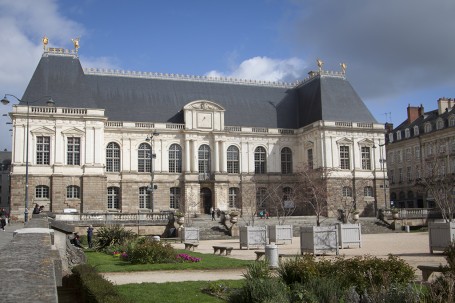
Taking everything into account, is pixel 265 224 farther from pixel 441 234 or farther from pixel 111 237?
pixel 441 234

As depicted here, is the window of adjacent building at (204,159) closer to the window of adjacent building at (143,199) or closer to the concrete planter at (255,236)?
the window of adjacent building at (143,199)

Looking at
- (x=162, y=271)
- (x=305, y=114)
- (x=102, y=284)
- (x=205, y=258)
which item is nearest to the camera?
(x=102, y=284)

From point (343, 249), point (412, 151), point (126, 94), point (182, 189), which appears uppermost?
point (126, 94)

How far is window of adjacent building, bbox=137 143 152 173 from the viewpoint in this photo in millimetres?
53500

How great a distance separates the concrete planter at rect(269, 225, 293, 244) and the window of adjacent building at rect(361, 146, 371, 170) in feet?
97.7

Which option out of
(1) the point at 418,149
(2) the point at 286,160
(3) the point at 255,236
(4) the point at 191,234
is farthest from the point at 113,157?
(1) the point at 418,149

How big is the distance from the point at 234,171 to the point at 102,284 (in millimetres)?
46810

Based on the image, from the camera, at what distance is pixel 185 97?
58.3 m

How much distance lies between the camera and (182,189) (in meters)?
53.8

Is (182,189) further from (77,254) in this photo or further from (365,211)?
(77,254)

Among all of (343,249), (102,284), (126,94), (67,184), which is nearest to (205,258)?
(343,249)

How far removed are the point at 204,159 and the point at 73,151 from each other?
43.5ft

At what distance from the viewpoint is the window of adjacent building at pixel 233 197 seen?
56.0 meters

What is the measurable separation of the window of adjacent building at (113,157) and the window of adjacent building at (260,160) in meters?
14.6
